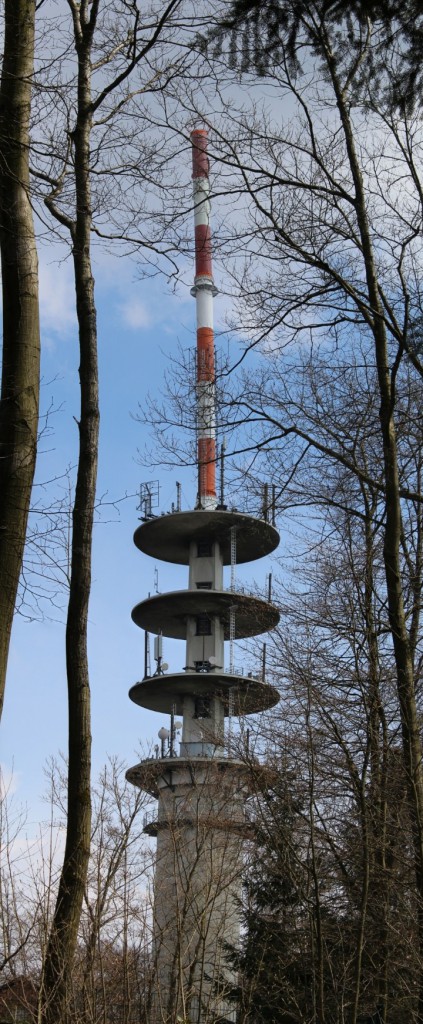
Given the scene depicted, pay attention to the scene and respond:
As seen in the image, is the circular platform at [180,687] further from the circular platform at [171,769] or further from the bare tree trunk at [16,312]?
the bare tree trunk at [16,312]

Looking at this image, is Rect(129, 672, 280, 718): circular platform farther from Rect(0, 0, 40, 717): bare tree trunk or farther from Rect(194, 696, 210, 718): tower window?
Rect(0, 0, 40, 717): bare tree trunk

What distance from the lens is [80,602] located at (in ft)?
19.9

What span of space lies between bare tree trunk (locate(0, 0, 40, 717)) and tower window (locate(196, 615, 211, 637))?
3255 centimetres

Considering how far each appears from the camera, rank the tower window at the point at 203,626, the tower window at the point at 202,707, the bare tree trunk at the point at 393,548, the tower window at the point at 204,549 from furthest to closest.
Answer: the tower window at the point at 204,549 → the tower window at the point at 203,626 → the tower window at the point at 202,707 → the bare tree trunk at the point at 393,548

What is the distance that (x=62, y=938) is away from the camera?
539 centimetres

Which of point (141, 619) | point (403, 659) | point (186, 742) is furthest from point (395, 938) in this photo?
point (141, 619)

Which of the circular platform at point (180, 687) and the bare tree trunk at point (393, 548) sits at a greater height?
the circular platform at point (180, 687)

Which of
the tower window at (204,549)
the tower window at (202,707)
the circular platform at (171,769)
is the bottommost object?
the circular platform at (171,769)

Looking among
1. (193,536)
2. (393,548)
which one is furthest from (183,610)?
(393,548)

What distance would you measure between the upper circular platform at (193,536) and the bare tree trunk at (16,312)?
2960cm

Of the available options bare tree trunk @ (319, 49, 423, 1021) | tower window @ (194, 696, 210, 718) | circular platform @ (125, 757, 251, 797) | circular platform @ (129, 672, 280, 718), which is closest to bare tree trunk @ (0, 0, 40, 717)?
bare tree trunk @ (319, 49, 423, 1021)

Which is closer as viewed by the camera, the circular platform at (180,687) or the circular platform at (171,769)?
the circular platform at (171,769)

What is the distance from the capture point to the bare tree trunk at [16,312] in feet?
17.8

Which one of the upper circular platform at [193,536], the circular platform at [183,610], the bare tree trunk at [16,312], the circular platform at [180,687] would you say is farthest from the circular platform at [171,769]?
the bare tree trunk at [16,312]
